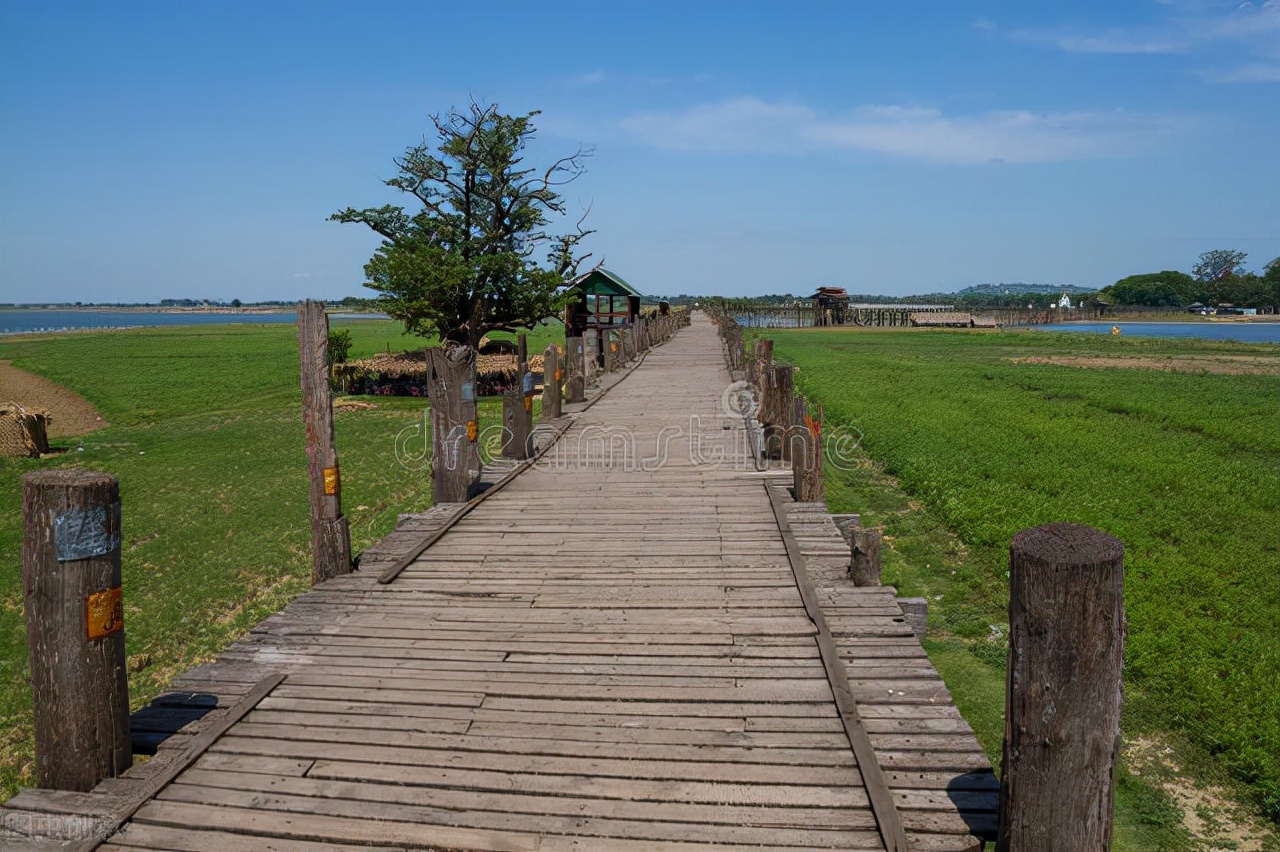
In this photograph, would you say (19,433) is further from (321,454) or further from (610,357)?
(321,454)

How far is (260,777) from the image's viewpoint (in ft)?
13.4

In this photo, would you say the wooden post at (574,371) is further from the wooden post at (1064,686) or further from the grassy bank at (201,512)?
the wooden post at (1064,686)

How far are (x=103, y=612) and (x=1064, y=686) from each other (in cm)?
400

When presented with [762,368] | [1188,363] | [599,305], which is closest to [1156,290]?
[1188,363]

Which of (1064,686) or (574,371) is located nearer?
(1064,686)

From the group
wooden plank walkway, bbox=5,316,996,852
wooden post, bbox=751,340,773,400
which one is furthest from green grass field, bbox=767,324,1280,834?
wooden plank walkway, bbox=5,316,996,852

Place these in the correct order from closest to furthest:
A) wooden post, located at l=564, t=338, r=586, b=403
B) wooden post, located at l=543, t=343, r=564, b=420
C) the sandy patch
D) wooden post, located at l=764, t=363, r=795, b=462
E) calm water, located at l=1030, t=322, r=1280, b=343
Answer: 1. the sandy patch
2. wooden post, located at l=764, t=363, r=795, b=462
3. wooden post, located at l=543, t=343, r=564, b=420
4. wooden post, located at l=564, t=338, r=586, b=403
5. calm water, located at l=1030, t=322, r=1280, b=343

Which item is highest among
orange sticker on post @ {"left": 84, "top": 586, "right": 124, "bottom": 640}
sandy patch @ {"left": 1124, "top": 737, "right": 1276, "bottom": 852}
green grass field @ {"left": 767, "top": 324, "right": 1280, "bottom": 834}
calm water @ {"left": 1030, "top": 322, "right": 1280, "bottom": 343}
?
calm water @ {"left": 1030, "top": 322, "right": 1280, "bottom": 343}

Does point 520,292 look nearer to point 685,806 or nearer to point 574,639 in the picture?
point 574,639

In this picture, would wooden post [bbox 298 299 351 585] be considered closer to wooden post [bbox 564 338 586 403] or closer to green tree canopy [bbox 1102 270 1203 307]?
wooden post [bbox 564 338 586 403]

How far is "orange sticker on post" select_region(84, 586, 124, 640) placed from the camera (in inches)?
158

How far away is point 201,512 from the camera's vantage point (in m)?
13.3

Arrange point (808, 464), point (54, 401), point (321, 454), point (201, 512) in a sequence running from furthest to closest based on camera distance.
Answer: point (54, 401), point (201, 512), point (808, 464), point (321, 454)

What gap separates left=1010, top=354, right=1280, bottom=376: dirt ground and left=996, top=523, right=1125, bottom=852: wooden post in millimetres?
36444
